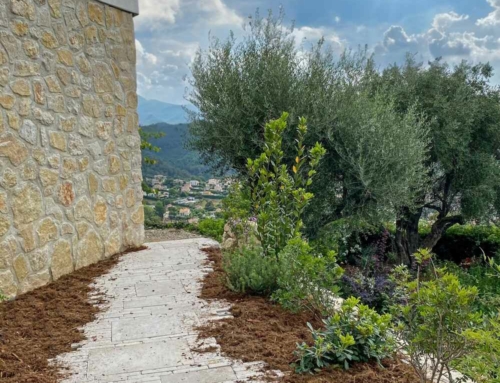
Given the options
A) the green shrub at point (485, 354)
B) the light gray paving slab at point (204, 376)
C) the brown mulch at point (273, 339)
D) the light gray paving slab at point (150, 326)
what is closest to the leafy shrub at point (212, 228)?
the brown mulch at point (273, 339)

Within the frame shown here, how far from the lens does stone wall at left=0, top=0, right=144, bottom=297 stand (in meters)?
4.82

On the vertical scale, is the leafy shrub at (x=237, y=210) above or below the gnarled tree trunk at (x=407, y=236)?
above

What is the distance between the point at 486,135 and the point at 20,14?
10153 millimetres

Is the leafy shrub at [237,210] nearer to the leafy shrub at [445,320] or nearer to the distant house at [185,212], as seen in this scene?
the leafy shrub at [445,320]

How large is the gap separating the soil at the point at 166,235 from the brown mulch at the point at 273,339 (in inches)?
178

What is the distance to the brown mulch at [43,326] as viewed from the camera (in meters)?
3.19

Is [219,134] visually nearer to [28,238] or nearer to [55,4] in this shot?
[55,4]

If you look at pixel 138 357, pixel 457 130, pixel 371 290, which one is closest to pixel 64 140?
pixel 138 357

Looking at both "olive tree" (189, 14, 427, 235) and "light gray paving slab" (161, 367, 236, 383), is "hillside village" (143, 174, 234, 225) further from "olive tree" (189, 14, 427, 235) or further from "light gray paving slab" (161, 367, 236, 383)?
"light gray paving slab" (161, 367, 236, 383)

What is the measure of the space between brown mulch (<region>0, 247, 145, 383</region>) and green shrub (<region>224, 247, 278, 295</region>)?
1351mm

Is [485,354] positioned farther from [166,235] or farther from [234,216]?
[166,235]

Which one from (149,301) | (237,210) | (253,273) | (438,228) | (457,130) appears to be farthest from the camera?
(438,228)

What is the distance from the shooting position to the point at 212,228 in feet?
31.5

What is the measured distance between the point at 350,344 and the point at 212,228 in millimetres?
6721
